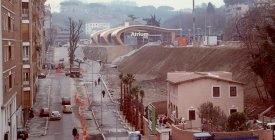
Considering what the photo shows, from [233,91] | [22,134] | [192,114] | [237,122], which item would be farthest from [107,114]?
[237,122]

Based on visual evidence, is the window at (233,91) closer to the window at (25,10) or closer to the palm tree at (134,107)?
the palm tree at (134,107)

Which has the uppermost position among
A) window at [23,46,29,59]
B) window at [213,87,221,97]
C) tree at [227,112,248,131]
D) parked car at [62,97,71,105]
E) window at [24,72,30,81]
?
window at [23,46,29,59]

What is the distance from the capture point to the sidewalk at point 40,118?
172ft

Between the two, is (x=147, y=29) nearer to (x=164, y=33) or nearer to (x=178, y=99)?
(x=164, y=33)

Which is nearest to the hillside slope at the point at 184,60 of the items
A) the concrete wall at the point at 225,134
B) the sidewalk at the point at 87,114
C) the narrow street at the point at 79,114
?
the narrow street at the point at 79,114

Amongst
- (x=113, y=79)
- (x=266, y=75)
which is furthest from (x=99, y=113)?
(x=113, y=79)

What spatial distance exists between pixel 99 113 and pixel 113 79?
4910cm

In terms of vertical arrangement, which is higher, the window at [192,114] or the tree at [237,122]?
the tree at [237,122]

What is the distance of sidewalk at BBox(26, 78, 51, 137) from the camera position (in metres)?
52.5

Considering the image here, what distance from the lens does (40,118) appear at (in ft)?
198

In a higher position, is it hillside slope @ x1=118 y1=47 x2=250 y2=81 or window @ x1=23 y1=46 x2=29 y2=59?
window @ x1=23 y1=46 x2=29 y2=59

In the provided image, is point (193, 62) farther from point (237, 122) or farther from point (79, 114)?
point (237, 122)

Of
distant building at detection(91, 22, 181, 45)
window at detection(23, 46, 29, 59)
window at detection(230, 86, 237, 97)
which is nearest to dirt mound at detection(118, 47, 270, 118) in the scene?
window at detection(230, 86, 237, 97)

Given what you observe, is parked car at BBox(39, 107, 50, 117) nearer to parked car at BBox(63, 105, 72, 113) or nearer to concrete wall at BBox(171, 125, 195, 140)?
parked car at BBox(63, 105, 72, 113)
